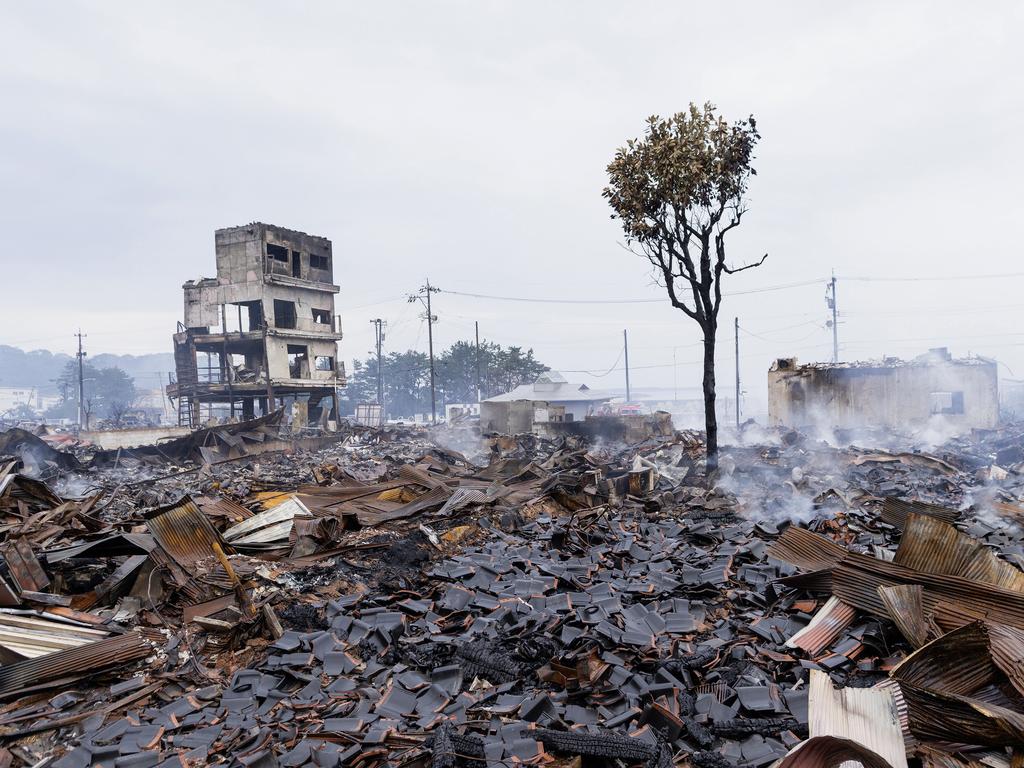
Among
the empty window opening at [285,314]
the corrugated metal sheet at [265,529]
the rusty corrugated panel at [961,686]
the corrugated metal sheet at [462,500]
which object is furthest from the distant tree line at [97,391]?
the rusty corrugated panel at [961,686]

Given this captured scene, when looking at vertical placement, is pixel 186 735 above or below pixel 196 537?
below

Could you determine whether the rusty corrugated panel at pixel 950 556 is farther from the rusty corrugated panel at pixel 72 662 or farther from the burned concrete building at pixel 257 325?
the burned concrete building at pixel 257 325

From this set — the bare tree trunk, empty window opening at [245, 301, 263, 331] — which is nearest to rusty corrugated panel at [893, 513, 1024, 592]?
the bare tree trunk

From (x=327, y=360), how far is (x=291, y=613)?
3431 cm

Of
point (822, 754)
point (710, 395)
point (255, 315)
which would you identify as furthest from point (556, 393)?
point (822, 754)

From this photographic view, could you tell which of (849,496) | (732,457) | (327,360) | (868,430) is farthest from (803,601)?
(327,360)

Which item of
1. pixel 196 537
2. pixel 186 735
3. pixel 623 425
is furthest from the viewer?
pixel 623 425

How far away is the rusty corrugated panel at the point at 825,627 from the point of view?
180 inches

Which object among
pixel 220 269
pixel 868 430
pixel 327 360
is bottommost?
pixel 868 430

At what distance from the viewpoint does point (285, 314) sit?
36094mm

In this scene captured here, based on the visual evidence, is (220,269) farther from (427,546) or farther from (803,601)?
(803,601)

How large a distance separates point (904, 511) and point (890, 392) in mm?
26798

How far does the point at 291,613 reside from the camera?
540cm

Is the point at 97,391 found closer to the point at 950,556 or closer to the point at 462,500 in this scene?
the point at 462,500
